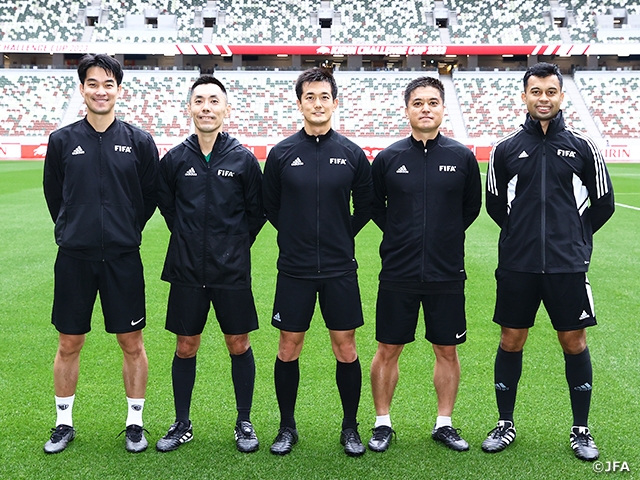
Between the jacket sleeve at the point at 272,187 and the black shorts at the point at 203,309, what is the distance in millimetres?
510

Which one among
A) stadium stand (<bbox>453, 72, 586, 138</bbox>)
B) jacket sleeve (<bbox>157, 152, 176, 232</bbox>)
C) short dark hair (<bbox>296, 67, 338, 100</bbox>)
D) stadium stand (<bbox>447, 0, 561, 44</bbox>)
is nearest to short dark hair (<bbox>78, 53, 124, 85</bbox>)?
jacket sleeve (<bbox>157, 152, 176, 232</bbox>)

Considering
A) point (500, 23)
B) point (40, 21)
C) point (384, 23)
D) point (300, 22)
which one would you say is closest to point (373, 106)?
point (384, 23)

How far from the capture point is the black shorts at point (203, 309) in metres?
3.86

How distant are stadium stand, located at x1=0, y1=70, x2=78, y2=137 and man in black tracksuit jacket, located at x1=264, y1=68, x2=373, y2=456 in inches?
1461

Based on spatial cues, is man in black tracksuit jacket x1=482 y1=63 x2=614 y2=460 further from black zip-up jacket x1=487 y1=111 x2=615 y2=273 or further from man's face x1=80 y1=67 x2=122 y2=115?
man's face x1=80 y1=67 x2=122 y2=115

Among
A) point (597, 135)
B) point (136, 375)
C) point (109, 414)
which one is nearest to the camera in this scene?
point (136, 375)

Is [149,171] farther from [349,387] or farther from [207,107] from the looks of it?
[349,387]

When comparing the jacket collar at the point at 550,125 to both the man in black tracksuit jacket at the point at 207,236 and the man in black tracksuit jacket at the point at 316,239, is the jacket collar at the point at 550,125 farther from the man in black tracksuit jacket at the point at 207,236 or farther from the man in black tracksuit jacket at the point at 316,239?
the man in black tracksuit jacket at the point at 207,236

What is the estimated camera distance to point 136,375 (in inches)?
155

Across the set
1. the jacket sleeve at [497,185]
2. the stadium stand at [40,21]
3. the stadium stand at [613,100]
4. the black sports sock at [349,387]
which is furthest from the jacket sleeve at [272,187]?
the stadium stand at [40,21]

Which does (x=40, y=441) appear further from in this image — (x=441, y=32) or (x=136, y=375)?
(x=441, y=32)

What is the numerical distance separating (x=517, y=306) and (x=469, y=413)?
38.0 inches

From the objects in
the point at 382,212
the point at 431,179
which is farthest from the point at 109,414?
the point at 431,179

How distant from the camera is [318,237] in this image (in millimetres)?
3787
